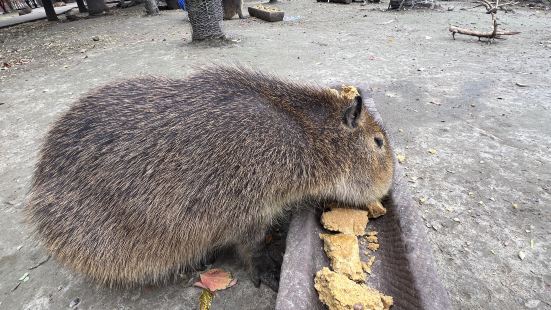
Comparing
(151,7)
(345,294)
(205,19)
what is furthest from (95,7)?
(345,294)

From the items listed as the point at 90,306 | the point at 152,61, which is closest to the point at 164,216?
the point at 90,306

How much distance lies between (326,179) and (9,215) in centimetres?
267

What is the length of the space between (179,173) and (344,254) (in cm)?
98

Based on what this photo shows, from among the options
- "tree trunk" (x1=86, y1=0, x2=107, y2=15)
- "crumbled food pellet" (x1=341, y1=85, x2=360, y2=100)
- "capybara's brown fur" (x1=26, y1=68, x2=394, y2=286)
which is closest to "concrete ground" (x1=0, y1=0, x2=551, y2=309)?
"capybara's brown fur" (x1=26, y1=68, x2=394, y2=286)

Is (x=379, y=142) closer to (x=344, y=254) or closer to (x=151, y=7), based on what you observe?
(x=344, y=254)

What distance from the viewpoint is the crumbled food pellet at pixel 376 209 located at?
6.97ft

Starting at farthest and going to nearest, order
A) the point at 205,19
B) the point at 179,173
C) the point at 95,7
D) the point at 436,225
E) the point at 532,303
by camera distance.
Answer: the point at 95,7, the point at 205,19, the point at 436,225, the point at 532,303, the point at 179,173

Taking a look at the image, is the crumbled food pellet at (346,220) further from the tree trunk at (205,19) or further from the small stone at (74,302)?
the tree trunk at (205,19)

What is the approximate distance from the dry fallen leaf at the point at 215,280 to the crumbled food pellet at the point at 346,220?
0.68 metres

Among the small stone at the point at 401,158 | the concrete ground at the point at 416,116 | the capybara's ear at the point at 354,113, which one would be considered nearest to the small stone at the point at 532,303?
the concrete ground at the point at 416,116

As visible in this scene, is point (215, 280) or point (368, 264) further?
point (215, 280)

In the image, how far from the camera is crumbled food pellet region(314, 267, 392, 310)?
1.57 m

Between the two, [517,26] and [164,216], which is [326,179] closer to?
[164,216]

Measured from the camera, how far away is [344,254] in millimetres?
1855
